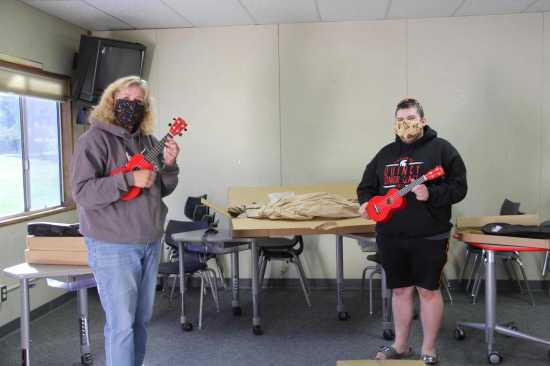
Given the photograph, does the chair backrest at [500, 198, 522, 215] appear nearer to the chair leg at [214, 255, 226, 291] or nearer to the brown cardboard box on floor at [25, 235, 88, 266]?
the chair leg at [214, 255, 226, 291]

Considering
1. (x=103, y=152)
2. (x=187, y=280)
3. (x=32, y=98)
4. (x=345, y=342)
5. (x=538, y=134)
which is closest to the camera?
(x=103, y=152)

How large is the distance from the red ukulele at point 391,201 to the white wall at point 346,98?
2.04 metres

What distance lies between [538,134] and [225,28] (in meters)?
2.91

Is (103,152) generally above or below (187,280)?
above

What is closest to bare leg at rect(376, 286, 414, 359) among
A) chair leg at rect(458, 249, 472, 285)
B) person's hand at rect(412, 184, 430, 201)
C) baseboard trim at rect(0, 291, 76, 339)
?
person's hand at rect(412, 184, 430, 201)

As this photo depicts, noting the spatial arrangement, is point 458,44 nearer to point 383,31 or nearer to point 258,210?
point 383,31

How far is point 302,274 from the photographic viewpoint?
4.42 meters

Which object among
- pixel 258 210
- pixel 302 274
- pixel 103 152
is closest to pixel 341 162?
pixel 302 274

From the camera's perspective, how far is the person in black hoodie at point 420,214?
275 centimetres

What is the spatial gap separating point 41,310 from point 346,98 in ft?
10.2

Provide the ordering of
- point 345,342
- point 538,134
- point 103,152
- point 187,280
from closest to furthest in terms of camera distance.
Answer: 1. point 103,152
2. point 345,342
3. point 538,134
4. point 187,280

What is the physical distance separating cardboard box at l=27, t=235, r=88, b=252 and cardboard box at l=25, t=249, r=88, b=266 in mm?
17

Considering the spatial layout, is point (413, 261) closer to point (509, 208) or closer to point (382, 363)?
point (382, 363)

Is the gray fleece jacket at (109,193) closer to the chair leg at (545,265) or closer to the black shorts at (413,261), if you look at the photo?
the black shorts at (413,261)
